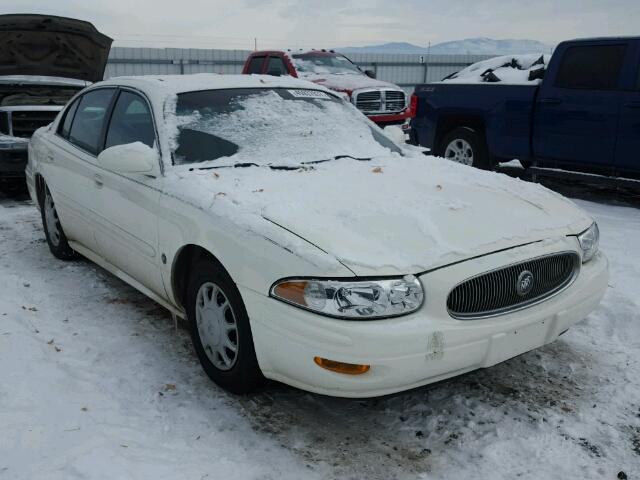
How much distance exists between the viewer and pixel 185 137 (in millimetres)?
3709

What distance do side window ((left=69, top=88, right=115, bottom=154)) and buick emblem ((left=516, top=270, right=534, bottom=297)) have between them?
2.96m

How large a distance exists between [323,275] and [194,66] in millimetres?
18555

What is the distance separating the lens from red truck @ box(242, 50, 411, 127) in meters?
13.0

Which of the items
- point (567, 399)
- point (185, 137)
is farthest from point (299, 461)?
point (185, 137)

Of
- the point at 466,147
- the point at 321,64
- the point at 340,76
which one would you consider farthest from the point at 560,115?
the point at 321,64

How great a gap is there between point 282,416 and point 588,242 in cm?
181

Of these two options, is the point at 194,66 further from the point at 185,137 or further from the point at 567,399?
the point at 567,399

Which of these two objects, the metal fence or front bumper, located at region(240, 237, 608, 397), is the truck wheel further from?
the metal fence

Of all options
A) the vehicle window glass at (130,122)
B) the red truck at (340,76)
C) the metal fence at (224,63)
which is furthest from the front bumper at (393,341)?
the metal fence at (224,63)

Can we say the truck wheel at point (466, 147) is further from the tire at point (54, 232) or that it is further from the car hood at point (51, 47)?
the tire at point (54, 232)

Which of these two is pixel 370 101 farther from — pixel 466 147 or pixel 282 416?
pixel 282 416

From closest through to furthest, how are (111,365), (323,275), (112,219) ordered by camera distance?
(323,275)
(111,365)
(112,219)

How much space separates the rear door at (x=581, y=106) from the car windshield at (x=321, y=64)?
6437 mm

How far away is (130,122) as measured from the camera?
411 centimetres
